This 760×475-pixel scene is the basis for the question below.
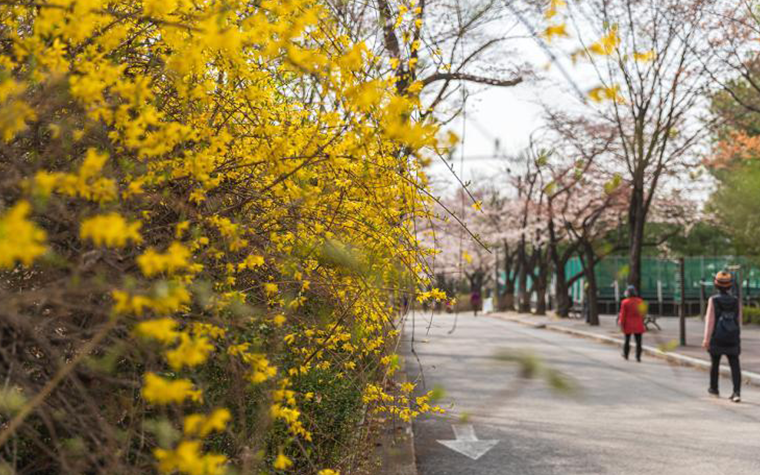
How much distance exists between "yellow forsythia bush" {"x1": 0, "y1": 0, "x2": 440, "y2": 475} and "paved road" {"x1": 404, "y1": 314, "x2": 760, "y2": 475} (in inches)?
37.2

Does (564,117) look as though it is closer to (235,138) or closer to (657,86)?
(657,86)

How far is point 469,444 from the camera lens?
855cm

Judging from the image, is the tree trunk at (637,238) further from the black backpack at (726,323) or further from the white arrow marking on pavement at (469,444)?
the white arrow marking on pavement at (469,444)

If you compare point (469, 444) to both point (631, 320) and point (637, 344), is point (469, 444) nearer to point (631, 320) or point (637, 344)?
point (631, 320)

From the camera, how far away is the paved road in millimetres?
7570

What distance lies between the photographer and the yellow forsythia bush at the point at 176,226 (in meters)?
2.65

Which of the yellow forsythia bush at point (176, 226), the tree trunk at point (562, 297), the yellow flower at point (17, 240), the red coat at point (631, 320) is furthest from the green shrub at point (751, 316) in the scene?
the yellow flower at point (17, 240)

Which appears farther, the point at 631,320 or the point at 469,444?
the point at 631,320

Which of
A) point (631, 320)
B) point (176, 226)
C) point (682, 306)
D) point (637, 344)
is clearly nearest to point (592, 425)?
point (176, 226)

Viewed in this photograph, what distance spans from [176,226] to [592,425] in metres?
7.55

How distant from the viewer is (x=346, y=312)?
14.9 ft

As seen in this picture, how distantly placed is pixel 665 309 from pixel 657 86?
25.2 m

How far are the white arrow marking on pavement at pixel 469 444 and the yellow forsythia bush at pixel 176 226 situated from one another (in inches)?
116

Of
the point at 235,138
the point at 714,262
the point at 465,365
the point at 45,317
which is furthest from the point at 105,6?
the point at 714,262
